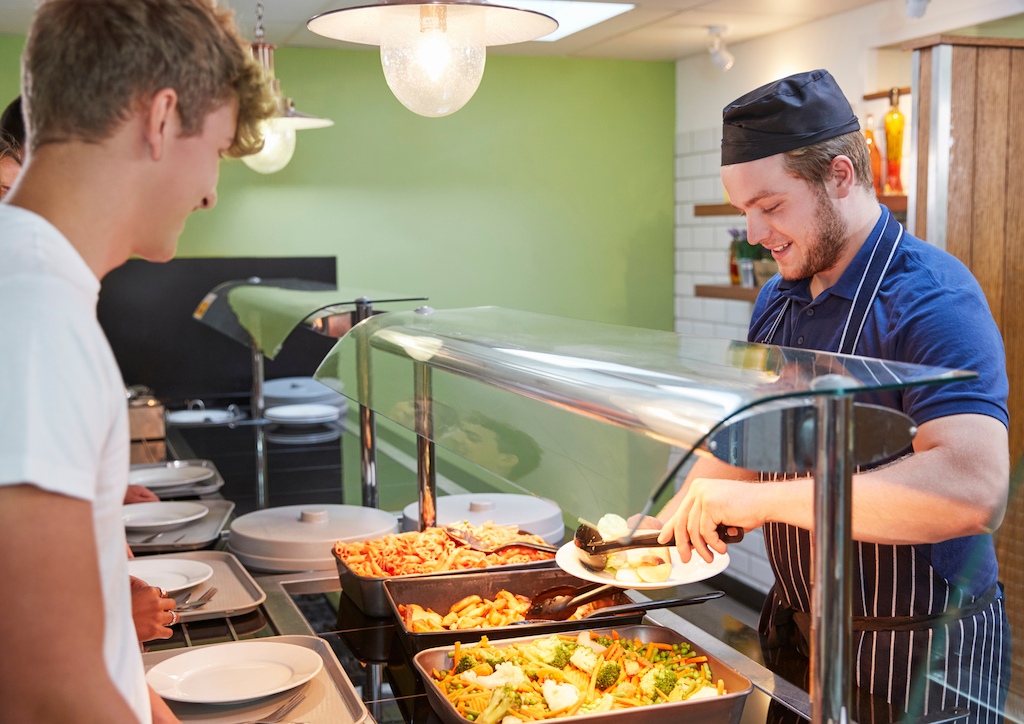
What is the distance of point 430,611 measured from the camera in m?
1.45

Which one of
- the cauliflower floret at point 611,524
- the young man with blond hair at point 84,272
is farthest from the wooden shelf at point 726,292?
the young man with blond hair at point 84,272

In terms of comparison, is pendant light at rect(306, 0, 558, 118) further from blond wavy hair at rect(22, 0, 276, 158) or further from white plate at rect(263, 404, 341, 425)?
white plate at rect(263, 404, 341, 425)

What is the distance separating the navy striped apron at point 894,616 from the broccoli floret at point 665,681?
20 centimetres

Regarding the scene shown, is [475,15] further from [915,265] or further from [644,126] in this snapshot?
[644,126]

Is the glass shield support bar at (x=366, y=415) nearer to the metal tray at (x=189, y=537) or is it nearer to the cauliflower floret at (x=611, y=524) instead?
the metal tray at (x=189, y=537)

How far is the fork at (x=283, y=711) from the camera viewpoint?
114 centimetres

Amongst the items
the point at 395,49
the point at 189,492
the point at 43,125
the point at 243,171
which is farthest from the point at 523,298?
the point at 43,125

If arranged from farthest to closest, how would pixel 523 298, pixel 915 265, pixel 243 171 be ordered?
1. pixel 523 298
2. pixel 243 171
3. pixel 915 265

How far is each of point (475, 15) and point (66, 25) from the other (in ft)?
3.20

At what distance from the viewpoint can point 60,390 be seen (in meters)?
0.57

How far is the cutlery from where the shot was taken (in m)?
1.63

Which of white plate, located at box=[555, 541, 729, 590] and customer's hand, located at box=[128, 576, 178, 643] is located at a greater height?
customer's hand, located at box=[128, 576, 178, 643]

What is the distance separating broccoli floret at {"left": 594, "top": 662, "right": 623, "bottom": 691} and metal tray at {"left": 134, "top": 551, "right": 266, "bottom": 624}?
66cm

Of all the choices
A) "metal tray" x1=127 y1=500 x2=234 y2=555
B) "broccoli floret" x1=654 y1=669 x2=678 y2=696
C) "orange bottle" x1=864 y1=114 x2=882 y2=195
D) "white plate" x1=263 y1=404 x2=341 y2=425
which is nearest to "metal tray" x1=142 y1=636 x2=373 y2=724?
"broccoli floret" x1=654 y1=669 x2=678 y2=696
